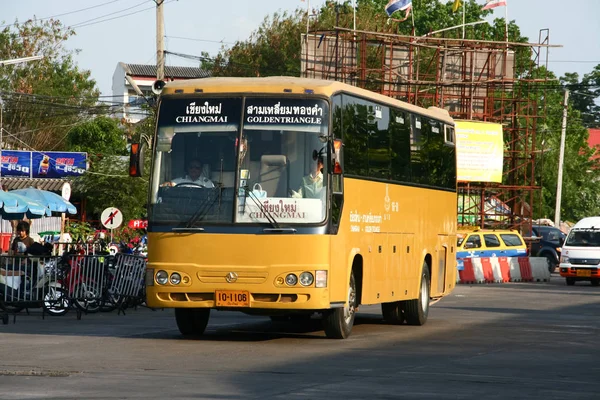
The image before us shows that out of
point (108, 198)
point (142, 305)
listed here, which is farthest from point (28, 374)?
point (108, 198)

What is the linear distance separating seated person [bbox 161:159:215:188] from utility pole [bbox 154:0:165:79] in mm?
18217

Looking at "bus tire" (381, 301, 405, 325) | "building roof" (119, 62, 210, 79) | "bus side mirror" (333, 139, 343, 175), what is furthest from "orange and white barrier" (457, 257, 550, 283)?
"building roof" (119, 62, 210, 79)

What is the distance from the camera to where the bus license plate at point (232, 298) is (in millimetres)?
16406

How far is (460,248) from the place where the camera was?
139 ft

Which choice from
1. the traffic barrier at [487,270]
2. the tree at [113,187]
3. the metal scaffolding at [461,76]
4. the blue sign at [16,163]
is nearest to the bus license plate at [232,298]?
the traffic barrier at [487,270]

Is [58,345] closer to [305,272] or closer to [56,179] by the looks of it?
[305,272]

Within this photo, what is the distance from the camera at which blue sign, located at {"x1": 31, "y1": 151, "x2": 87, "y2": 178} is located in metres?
63.2

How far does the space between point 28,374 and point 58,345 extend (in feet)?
11.9

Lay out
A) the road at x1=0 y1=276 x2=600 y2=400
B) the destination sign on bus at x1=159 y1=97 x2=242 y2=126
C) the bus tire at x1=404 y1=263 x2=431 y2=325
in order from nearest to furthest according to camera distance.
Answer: the road at x1=0 y1=276 x2=600 y2=400
the destination sign on bus at x1=159 y1=97 x2=242 y2=126
the bus tire at x1=404 y1=263 x2=431 y2=325

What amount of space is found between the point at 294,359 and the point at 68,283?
8.74 meters

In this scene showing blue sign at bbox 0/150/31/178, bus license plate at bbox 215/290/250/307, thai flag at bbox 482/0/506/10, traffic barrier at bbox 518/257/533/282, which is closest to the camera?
bus license plate at bbox 215/290/250/307

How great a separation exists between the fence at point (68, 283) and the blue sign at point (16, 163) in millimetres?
39566

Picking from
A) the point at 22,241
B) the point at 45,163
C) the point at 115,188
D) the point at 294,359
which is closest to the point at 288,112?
the point at 294,359

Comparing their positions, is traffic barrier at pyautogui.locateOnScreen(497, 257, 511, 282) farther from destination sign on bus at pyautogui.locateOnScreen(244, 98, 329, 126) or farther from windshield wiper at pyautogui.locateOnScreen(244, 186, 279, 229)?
windshield wiper at pyautogui.locateOnScreen(244, 186, 279, 229)
